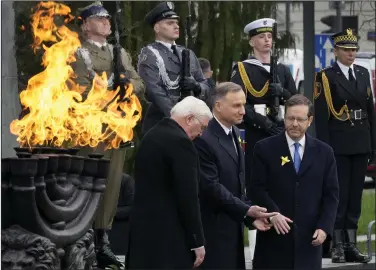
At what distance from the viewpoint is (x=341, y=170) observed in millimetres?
14383

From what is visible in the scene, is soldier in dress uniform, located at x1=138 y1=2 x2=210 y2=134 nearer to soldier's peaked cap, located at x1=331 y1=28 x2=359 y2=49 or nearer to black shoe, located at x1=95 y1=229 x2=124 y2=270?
black shoe, located at x1=95 y1=229 x2=124 y2=270

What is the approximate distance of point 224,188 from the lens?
1088cm

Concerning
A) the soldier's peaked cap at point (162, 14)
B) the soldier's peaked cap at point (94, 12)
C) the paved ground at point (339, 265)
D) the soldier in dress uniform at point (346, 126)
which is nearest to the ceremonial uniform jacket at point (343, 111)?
the soldier in dress uniform at point (346, 126)

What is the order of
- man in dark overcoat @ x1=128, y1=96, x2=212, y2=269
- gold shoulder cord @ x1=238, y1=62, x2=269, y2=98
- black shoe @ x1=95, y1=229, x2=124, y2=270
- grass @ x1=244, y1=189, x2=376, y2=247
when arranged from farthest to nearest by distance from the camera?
grass @ x1=244, y1=189, x2=376, y2=247 < gold shoulder cord @ x1=238, y1=62, x2=269, y2=98 < black shoe @ x1=95, y1=229, x2=124, y2=270 < man in dark overcoat @ x1=128, y1=96, x2=212, y2=269

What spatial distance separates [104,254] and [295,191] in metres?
1.86

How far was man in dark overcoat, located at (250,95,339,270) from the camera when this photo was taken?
36.0ft

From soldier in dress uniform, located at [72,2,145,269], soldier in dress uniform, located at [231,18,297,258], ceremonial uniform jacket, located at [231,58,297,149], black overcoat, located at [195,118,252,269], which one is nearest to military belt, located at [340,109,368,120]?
soldier in dress uniform, located at [231,18,297,258]

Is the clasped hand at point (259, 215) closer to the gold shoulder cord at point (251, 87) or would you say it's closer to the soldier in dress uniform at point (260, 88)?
the soldier in dress uniform at point (260, 88)

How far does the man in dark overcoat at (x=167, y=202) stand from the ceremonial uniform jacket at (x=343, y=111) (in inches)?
181

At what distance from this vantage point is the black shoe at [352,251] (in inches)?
559

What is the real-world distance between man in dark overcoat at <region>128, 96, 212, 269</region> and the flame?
3.12 feet

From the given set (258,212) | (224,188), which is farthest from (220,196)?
(258,212)

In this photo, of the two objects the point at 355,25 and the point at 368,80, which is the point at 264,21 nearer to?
the point at 368,80

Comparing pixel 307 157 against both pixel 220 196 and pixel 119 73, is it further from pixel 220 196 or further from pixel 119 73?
pixel 119 73
